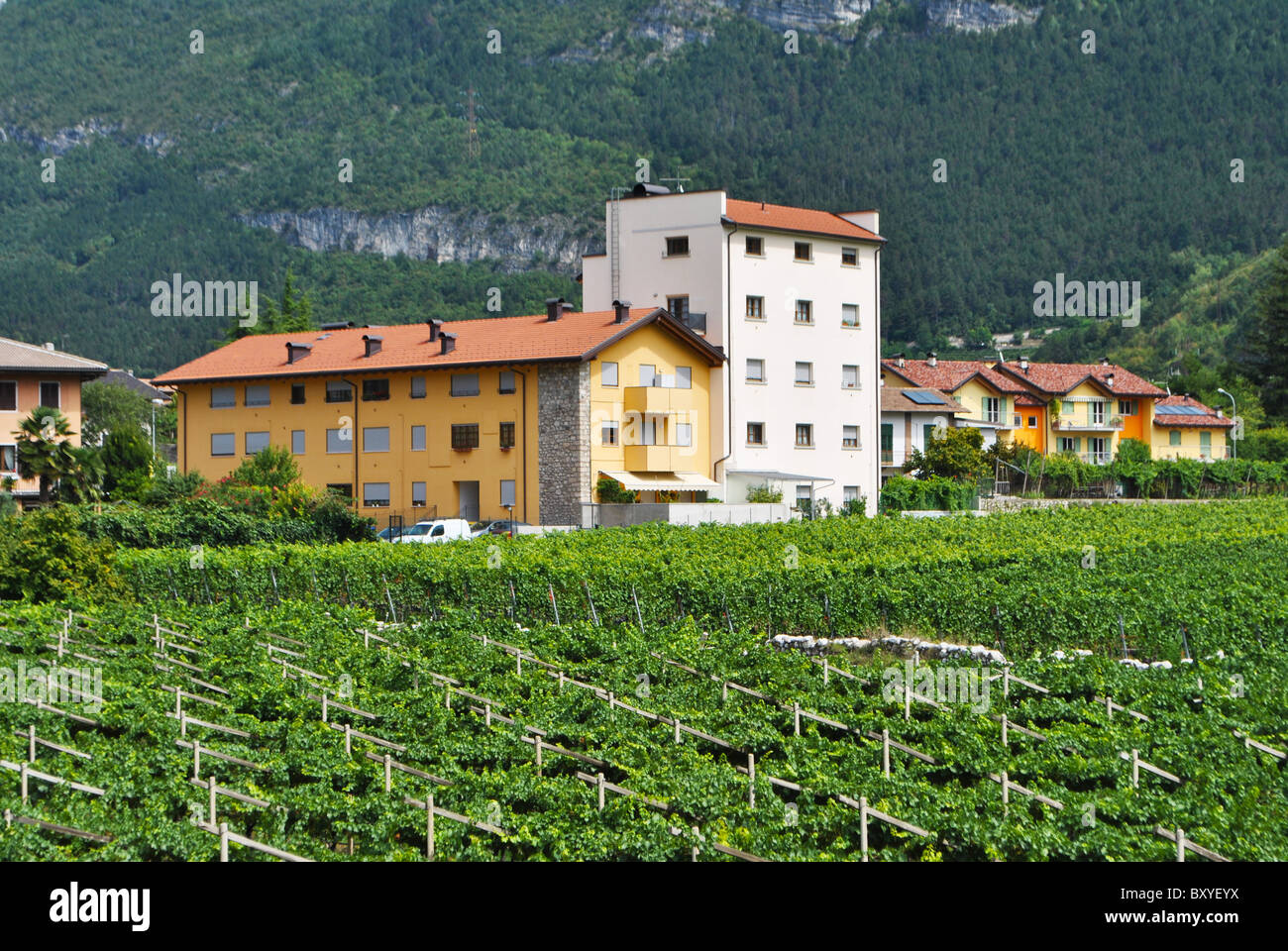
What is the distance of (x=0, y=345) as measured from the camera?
65812 mm

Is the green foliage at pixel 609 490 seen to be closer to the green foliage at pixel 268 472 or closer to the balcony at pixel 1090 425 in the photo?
the green foliage at pixel 268 472

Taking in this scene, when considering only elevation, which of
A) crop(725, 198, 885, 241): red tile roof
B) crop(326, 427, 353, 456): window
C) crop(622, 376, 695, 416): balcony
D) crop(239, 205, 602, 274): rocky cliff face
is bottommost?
crop(326, 427, 353, 456): window

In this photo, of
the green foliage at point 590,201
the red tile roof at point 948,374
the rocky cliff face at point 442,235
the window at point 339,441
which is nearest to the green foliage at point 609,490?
the window at point 339,441

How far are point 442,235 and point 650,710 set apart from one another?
151962 mm

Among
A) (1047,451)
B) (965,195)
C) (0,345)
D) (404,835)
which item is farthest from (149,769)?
(965,195)

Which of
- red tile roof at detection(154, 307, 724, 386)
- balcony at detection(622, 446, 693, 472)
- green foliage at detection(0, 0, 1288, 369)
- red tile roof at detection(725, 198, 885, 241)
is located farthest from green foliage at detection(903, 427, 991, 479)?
green foliage at detection(0, 0, 1288, 369)

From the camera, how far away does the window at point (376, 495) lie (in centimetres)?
6019

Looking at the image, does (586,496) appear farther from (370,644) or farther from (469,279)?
(469,279)

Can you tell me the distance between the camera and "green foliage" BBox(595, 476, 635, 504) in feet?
182

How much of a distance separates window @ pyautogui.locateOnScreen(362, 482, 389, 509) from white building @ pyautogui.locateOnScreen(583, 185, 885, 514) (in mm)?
14794

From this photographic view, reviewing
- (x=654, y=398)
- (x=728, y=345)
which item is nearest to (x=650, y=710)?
(x=654, y=398)

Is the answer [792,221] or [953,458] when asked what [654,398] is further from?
[953,458]

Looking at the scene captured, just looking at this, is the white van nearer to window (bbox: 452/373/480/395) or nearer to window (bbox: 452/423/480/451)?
window (bbox: 452/423/480/451)
